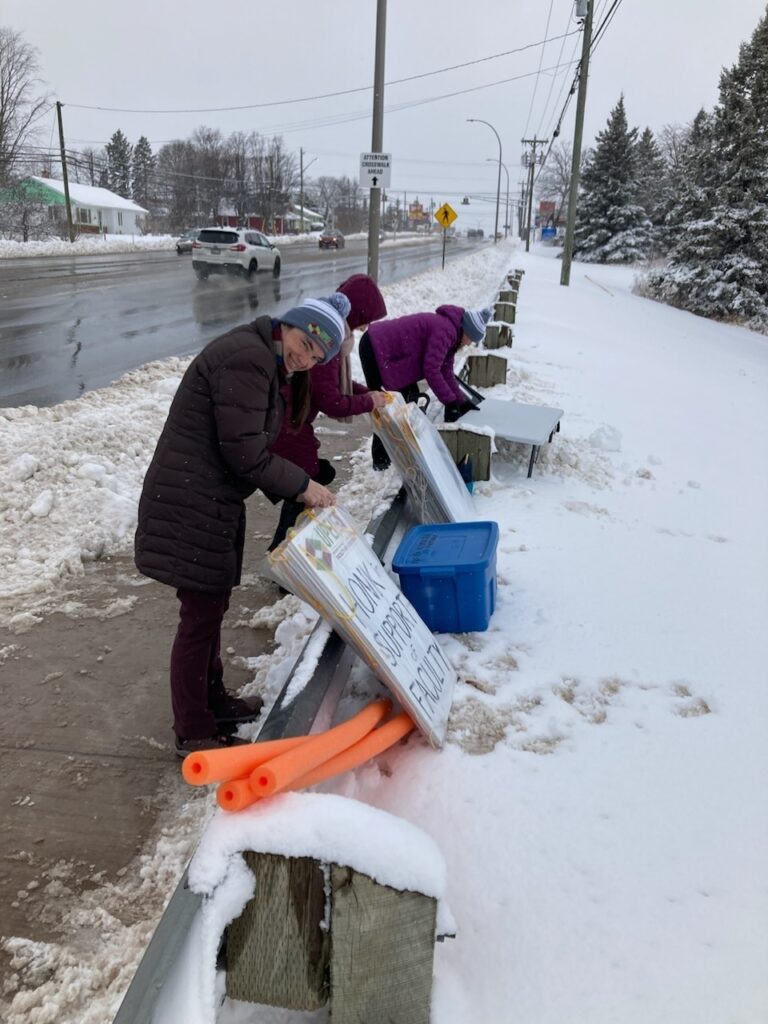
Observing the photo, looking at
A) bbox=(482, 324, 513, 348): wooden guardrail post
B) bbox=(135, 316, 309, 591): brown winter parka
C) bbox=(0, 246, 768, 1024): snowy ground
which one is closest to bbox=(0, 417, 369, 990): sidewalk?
bbox=(0, 246, 768, 1024): snowy ground

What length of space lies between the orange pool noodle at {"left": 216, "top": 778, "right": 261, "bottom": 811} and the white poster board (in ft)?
9.95

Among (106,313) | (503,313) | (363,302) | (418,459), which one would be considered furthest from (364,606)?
(106,313)

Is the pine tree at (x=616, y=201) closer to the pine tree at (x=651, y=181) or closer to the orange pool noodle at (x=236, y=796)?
→ the pine tree at (x=651, y=181)

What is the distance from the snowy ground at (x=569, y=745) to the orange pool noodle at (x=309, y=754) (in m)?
0.15

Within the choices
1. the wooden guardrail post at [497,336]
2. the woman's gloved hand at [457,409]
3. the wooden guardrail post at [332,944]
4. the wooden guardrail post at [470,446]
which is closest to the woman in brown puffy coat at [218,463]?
the wooden guardrail post at [332,944]

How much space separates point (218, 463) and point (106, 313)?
46.6 feet

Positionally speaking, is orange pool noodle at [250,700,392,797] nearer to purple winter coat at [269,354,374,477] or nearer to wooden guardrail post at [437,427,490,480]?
purple winter coat at [269,354,374,477]

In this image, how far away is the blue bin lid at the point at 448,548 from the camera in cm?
371

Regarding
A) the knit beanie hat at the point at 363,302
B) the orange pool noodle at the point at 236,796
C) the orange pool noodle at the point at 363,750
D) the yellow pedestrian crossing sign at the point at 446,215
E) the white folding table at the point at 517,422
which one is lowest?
the orange pool noodle at the point at 363,750

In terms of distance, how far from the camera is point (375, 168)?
15.2 meters

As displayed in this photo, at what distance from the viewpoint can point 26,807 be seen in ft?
9.52

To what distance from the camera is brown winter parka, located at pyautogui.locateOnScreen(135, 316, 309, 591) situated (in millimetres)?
2740

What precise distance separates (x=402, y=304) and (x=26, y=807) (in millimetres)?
15452

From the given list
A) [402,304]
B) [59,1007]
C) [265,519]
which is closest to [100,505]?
[265,519]
